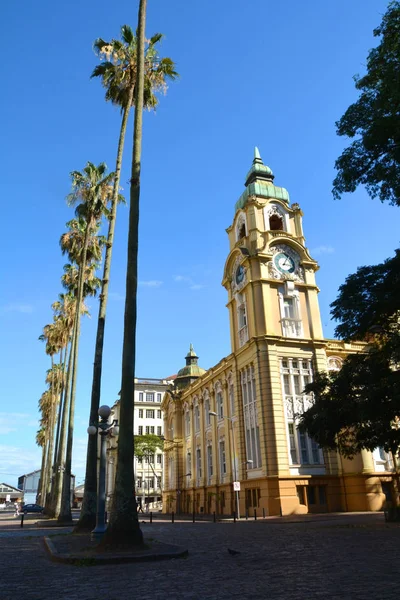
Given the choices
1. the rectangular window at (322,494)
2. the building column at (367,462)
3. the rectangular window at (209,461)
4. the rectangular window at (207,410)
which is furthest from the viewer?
the rectangular window at (207,410)

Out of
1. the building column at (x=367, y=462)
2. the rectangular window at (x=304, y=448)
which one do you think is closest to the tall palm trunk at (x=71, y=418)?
the rectangular window at (x=304, y=448)

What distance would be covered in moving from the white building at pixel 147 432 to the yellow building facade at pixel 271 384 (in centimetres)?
4138

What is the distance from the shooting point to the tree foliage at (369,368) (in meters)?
21.0

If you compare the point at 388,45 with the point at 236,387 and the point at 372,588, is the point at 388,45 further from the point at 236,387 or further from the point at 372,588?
the point at 236,387

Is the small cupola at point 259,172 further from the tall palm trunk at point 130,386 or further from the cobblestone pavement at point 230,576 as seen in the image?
the cobblestone pavement at point 230,576

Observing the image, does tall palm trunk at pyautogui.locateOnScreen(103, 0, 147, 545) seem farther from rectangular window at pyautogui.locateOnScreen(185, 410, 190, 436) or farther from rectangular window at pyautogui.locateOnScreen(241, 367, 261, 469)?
rectangular window at pyautogui.locateOnScreen(185, 410, 190, 436)

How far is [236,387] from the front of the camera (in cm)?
4194

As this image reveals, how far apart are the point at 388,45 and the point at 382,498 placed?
103 ft

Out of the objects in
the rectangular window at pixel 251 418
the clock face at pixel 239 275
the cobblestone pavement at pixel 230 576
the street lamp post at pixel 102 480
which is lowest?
the cobblestone pavement at pixel 230 576

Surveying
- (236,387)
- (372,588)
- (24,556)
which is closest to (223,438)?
(236,387)

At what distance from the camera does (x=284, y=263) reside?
41.8 meters

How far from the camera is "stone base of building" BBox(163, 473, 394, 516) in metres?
34.4

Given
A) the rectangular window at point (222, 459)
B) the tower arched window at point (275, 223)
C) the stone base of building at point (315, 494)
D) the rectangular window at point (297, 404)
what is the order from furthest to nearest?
the rectangular window at point (222, 459) → the tower arched window at point (275, 223) → the rectangular window at point (297, 404) → the stone base of building at point (315, 494)

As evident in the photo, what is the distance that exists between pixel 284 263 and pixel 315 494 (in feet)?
59.4
